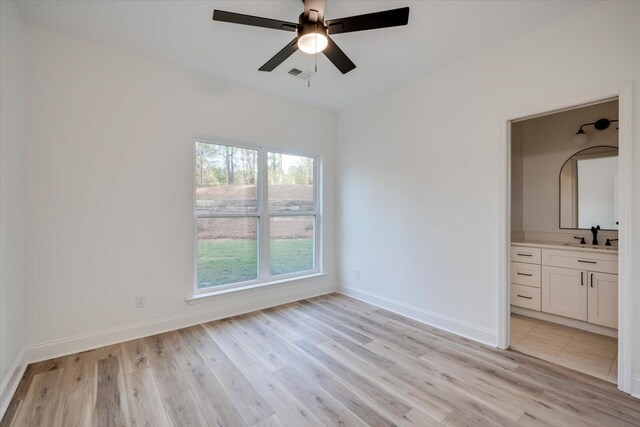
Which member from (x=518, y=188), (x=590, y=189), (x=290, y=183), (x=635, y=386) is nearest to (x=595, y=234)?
(x=590, y=189)

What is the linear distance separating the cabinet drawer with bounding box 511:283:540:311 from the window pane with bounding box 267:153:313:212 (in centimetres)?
285

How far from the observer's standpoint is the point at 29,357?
7.68ft

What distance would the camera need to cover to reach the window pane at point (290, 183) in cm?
391

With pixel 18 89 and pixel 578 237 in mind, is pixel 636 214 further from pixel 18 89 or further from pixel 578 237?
pixel 18 89

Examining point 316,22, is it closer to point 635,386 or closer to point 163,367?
point 163,367

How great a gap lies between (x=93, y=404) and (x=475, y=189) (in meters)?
3.50

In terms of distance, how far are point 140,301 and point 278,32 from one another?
2.84 metres

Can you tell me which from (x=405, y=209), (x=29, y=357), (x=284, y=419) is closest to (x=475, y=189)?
(x=405, y=209)

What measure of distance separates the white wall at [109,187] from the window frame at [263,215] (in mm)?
101

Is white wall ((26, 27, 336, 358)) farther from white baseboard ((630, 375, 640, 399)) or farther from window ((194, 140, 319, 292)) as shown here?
white baseboard ((630, 375, 640, 399))

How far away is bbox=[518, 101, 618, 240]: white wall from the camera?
3388 mm

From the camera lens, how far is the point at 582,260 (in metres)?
2.99

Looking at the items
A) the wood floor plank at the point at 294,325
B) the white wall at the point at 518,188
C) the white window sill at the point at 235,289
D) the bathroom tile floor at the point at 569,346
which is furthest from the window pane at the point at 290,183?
the bathroom tile floor at the point at 569,346

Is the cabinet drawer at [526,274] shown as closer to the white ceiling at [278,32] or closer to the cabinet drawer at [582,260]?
the cabinet drawer at [582,260]
